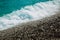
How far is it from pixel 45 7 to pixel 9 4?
2.42 m

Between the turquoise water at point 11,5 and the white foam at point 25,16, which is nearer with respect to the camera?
the white foam at point 25,16

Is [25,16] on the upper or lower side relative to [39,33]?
upper

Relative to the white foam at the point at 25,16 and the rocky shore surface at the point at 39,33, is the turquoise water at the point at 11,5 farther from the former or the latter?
the rocky shore surface at the point at 39,33

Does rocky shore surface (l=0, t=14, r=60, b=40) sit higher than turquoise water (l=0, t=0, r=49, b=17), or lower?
lower

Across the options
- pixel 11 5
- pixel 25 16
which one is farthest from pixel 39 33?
pixel 11 5

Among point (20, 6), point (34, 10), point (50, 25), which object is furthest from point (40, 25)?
point (20, 6)

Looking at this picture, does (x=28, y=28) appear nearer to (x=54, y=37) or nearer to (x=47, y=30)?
(x=47, y=30)

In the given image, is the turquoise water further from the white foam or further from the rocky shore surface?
the rocky shore surface

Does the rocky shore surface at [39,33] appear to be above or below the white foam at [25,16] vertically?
below

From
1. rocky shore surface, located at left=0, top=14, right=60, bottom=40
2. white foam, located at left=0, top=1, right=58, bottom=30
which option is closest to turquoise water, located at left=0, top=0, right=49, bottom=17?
white foam, located at left=0, top=1, right=58, bottom=30

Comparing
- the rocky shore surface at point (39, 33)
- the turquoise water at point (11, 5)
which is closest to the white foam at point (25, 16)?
the turquoise water at point (11, 5)

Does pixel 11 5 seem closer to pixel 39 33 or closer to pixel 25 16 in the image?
pixel 25 16

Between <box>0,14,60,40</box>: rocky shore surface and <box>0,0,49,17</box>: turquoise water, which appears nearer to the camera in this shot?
<box>0,14,60,40</box>: rocky shore surface

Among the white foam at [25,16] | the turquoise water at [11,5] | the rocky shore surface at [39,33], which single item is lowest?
→ the rocky shore surface at [39,33]
